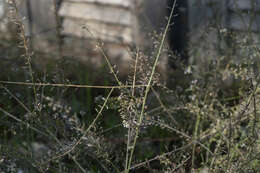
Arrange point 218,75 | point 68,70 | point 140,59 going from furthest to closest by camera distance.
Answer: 1. point 68,70
2. point 218,75
3. point 140,59

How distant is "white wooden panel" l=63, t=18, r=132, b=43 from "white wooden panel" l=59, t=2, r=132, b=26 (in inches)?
1.9

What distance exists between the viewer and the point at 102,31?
3.21 metres

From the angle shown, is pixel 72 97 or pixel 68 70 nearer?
pixel 72 97

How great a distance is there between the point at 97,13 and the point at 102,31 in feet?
0.45

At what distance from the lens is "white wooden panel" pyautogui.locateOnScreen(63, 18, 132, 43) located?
3.05 meters

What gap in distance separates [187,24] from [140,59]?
5.47 ft

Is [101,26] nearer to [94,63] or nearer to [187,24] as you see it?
[94,63]

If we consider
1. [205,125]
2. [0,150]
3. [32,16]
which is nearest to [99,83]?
[205,125]

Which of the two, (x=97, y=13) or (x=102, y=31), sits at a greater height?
(x=97, y=13)

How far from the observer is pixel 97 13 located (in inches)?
125

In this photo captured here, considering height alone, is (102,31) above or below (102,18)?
below

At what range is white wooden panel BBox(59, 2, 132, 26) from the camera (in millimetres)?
3039

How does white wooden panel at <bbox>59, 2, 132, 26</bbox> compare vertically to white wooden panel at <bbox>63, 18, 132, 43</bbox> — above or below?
above

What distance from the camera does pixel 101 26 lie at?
10.5 feet
